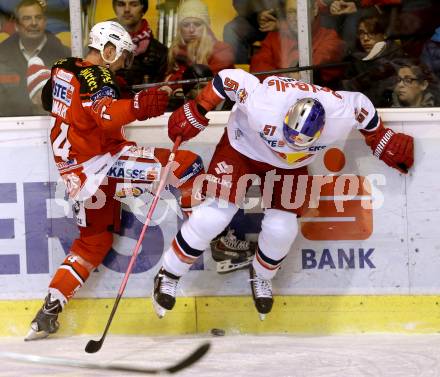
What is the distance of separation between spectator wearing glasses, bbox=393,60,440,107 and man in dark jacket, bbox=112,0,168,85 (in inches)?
41.6

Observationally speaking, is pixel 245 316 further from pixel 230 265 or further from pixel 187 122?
pixel 187 122

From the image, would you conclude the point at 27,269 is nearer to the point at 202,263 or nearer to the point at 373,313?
the point at 202,263

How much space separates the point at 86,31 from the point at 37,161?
63cm

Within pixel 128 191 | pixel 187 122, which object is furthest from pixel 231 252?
pixel 187 122

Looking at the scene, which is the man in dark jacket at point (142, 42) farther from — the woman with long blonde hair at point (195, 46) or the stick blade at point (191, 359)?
the stick blade at point (191, 359)

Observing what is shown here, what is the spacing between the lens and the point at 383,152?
4.46m

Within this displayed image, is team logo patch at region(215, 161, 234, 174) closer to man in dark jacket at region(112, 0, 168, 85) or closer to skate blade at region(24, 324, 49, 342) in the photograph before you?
man in dark jacket at region(112, 0, 168, 85)

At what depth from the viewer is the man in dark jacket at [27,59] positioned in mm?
4824

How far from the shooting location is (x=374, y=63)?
15.1ft

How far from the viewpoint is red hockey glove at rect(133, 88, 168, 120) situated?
427 cm

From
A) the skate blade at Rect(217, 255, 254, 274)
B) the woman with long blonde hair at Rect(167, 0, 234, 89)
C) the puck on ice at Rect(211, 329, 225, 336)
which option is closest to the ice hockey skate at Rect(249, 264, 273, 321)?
the skate blade at Rect(217, 255, 254, 274)

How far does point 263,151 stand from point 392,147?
546 millimetres

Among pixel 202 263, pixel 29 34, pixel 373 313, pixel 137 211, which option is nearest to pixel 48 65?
pixel 29 34

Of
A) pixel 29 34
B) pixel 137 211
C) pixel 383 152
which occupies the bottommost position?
pixel 137 211
